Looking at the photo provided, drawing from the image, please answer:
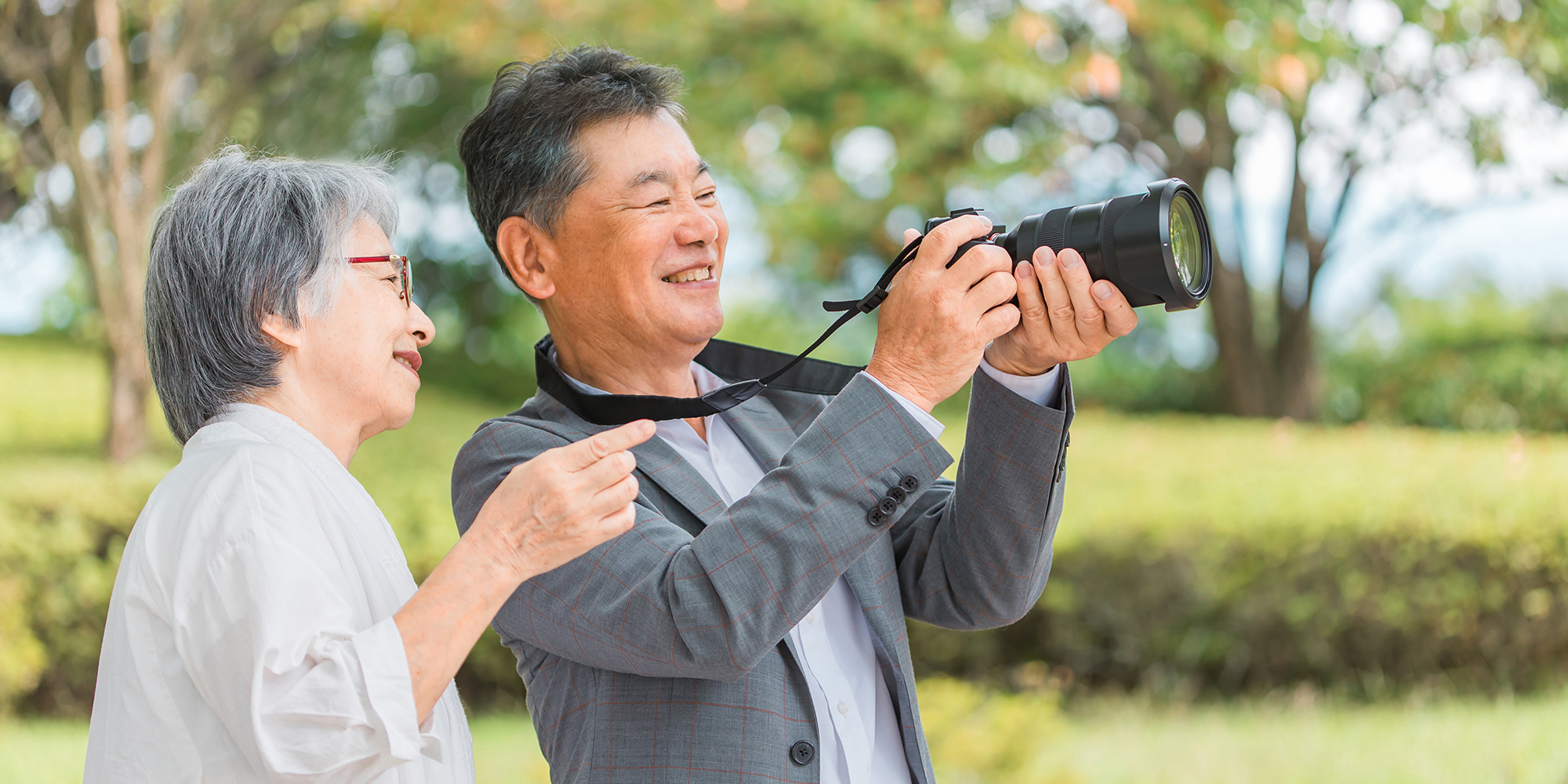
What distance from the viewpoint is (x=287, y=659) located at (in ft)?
3.76

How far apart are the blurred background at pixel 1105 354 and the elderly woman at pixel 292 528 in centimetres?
76

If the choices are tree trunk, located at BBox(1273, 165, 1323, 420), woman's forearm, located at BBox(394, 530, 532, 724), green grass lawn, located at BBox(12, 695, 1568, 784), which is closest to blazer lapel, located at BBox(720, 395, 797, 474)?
woman's forearm, located at BBox(394, 530, 532, 724)

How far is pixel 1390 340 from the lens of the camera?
8828 mm

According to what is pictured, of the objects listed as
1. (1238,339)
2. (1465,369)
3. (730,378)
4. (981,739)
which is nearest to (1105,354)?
(1238,339)

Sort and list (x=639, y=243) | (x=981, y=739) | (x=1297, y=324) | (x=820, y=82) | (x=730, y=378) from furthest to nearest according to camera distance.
A: 1. (x=1297, y=324)
2. (x=820, y=82)
3. (x=981, y=739)
4. (x=730, y=378)
5. (x=639, y=243)

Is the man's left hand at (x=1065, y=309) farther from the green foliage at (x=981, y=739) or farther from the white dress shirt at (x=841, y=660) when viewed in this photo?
the green foliage at (x=981, y=739)

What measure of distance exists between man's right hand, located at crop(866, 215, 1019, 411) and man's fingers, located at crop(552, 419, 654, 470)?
1.04 ft

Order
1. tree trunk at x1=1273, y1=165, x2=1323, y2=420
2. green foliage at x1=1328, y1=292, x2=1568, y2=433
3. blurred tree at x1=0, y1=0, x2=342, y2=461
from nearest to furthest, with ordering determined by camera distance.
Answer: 1. blurred tree at x1=0, y1=0, x2=342, y2=461
2. green foliage at x1=1328, y1=292, x2=1568, y2=433
3. tree trunk at x1=1273, y1=165, x2=1323, y2=420

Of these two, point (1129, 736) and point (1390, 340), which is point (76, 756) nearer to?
point (1129, 736)

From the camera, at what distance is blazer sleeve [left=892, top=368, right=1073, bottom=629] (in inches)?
63.3

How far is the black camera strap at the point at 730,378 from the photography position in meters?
1.65

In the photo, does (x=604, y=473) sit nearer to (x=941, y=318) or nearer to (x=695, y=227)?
(x=941, y=318)

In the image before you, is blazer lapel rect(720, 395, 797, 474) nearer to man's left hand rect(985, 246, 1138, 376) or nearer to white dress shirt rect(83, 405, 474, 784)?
man's left hand rect(985, 246, 1138, 376)

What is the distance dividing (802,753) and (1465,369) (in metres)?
8.00
